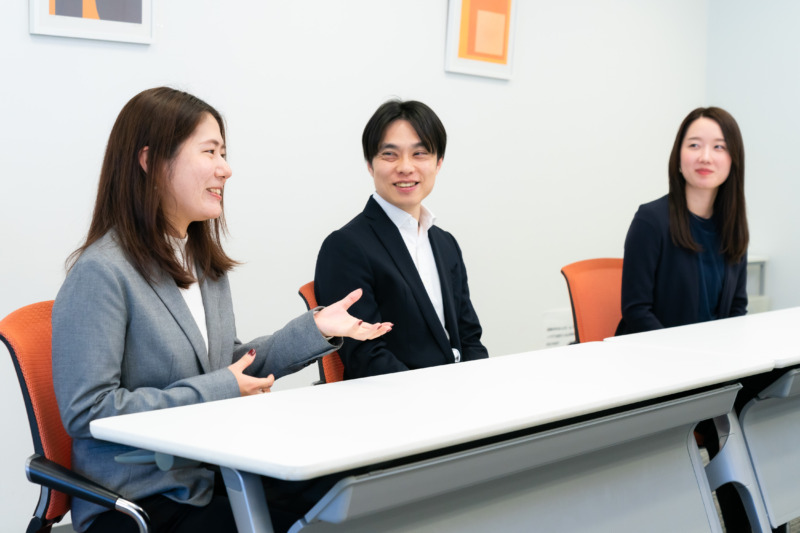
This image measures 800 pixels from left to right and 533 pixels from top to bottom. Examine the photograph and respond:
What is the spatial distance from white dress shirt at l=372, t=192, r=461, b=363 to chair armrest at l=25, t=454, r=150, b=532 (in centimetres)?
103

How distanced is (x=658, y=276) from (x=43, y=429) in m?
1.97

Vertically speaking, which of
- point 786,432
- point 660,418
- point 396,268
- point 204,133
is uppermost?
point 204,133

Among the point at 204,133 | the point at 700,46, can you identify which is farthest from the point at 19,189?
the point at 700,46

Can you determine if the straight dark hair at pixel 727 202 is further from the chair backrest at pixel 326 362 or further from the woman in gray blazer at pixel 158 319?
the woman in gray blazer at pixel 158 319

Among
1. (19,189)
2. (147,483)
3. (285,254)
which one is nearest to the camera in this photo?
(147,483)

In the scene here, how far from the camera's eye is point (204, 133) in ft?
5.33

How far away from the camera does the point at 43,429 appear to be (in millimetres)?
1431

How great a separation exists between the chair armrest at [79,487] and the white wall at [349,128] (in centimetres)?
133

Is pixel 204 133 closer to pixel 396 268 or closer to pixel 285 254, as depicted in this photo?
pixel 396 268

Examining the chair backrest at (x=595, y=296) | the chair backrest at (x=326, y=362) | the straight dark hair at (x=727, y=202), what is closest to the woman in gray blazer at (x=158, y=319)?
the chair backrest at (x=326, y=362)

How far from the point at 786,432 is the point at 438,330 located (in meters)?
0.96

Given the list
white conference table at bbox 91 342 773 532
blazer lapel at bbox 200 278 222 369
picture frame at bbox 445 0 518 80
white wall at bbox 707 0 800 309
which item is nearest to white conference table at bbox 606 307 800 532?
white conference table at bbox 91 342 773 532

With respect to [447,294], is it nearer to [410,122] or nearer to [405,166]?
[405,166]

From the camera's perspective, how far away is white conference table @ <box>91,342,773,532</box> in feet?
3.73
